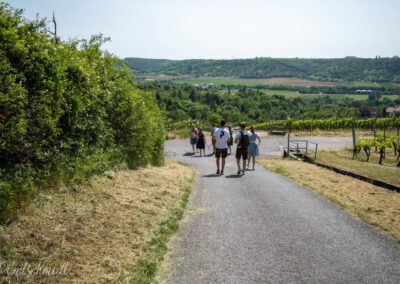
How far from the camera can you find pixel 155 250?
18.6 ft

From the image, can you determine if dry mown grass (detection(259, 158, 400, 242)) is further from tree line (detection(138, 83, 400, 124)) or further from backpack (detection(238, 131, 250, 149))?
tree line (detection(138, 83, 400, 124))

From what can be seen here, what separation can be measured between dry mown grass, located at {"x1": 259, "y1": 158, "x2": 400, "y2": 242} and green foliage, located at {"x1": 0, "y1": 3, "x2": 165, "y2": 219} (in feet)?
18.5

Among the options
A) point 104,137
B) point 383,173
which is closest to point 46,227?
point 104,137

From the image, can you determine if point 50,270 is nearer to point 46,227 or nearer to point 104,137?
point 46,227

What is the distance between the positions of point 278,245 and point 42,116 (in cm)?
411

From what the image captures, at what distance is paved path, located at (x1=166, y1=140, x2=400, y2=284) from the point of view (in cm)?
500

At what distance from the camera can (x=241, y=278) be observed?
4.88 metres

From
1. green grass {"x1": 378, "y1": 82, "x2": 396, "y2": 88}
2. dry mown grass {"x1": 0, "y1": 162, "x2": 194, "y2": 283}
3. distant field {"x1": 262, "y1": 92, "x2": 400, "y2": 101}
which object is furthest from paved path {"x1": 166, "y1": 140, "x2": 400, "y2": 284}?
green grass {"x1": 378, "y1": 82, "x2": 396, "y2": 88}

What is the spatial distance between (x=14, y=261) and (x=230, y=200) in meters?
5.61

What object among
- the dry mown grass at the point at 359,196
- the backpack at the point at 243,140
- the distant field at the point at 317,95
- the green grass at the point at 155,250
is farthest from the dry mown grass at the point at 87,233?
the distant field at the point at 317,95

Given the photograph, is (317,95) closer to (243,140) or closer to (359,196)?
(243,140)

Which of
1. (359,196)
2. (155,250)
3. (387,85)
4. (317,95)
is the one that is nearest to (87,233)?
(155,250)

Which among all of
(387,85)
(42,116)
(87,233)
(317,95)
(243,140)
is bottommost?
(87,233)

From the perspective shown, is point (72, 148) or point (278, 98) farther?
point (278, 98)
